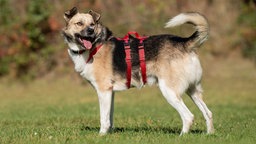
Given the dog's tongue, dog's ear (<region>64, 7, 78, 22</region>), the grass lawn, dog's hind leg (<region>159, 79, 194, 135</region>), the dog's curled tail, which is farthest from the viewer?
dog's ear (<region>64, 7, 78, 22</region>)

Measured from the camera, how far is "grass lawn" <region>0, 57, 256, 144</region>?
9.38m

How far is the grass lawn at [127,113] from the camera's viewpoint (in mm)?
9375

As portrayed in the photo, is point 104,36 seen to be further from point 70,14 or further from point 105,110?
point 105,110

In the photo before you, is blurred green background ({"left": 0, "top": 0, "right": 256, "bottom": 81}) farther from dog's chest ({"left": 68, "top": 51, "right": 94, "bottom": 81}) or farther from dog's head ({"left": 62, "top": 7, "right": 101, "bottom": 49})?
dog's chest ({"left": 68, "top": 51, "right": 94, "bottom": 81})

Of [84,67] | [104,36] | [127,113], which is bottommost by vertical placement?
[127,113]

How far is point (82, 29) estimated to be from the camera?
401 inches

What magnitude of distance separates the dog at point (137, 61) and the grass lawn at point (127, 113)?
570 millimetres

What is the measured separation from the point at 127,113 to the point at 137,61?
5.65 m

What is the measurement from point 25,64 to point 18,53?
60 cm

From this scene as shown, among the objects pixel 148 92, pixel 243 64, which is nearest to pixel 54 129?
pixel 148 92

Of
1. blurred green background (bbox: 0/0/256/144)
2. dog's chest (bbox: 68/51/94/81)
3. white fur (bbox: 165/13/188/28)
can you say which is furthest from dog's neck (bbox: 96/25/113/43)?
blurred green background (bbox: 0/0/256/144)

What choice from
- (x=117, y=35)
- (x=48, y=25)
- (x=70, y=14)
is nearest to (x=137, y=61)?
(x=70, y=14)

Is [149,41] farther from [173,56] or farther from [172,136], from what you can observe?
[172,136]

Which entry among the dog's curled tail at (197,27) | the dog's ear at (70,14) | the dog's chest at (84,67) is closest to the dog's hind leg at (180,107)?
the dog's curled tail at (197,27)
